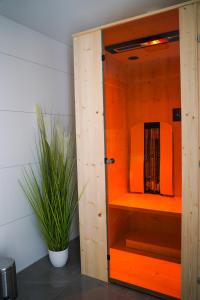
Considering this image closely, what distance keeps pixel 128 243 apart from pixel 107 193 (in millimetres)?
566

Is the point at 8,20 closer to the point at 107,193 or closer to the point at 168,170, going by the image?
the point at 107,193

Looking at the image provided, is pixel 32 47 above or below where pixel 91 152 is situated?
above

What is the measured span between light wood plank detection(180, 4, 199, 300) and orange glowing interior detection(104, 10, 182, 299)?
0.35 ft

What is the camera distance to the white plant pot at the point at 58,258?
8.92 feet

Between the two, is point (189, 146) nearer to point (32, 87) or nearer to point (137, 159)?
point (137, 159)

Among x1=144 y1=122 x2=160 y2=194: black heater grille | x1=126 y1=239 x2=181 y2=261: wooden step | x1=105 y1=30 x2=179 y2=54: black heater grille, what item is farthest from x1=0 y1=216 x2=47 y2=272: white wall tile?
x1=105 y1=30 x2=179 y2=54: black heater grille

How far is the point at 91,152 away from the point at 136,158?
0.51m

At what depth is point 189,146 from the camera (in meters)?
1.99

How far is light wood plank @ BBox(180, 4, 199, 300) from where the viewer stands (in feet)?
6.39

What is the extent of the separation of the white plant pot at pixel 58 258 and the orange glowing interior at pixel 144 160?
1.89 ft

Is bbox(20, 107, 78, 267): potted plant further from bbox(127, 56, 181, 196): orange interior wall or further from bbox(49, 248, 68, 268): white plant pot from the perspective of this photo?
bbox(127, 56, 181, 196): orange interior wall

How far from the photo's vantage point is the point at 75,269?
2.71 metres

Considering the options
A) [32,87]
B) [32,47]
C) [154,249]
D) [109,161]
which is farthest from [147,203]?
[32,47]

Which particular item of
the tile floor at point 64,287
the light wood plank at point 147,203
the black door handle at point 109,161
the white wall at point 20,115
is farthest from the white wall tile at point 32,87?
the tile floor at point 64,287
